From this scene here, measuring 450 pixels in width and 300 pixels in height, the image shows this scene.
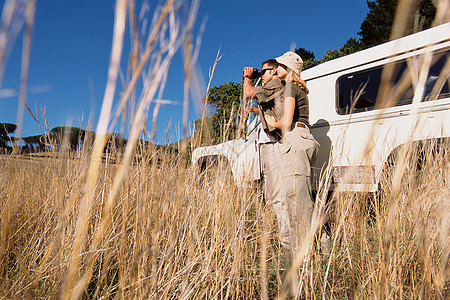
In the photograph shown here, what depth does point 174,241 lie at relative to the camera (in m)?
0.81

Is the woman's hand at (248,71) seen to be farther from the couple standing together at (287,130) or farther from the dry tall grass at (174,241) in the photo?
the dry tall grass at (174,241)

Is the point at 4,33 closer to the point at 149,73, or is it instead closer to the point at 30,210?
the point at 149,73

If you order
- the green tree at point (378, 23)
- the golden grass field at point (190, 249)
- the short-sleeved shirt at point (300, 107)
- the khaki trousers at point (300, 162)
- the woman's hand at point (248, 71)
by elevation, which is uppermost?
the green tree at point (378, 23)

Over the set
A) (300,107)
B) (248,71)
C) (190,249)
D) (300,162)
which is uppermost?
(248,71)

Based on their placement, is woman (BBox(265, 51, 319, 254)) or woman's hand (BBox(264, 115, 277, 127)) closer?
woman (BBox(265, 51, 319, 254))

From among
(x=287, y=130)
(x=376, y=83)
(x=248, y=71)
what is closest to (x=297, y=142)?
(x=287, y=130)

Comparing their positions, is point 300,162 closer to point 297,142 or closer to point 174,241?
point 297,142

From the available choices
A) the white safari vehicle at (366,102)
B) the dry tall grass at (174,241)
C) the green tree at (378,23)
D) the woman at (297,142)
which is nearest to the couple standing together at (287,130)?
the woman at (297,142)

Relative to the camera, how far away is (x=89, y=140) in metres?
1.80

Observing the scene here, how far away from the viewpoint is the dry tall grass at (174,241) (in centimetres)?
64

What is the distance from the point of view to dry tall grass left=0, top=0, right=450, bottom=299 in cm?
64

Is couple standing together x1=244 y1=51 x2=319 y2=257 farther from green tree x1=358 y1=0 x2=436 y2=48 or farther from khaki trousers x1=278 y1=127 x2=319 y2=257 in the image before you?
green tree x1=358 y1=0 x2=436 y2=48

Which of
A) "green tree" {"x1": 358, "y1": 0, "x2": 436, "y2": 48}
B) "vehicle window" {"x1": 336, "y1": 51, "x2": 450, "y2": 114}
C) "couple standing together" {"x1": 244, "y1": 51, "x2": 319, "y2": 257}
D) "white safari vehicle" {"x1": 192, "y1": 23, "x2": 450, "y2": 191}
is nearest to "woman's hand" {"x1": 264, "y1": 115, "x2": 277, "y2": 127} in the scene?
"couple standing together" {"x1": 244, "y1": 51, "x2": 319, "y2": 257}

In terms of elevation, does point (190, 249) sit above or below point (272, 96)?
below
